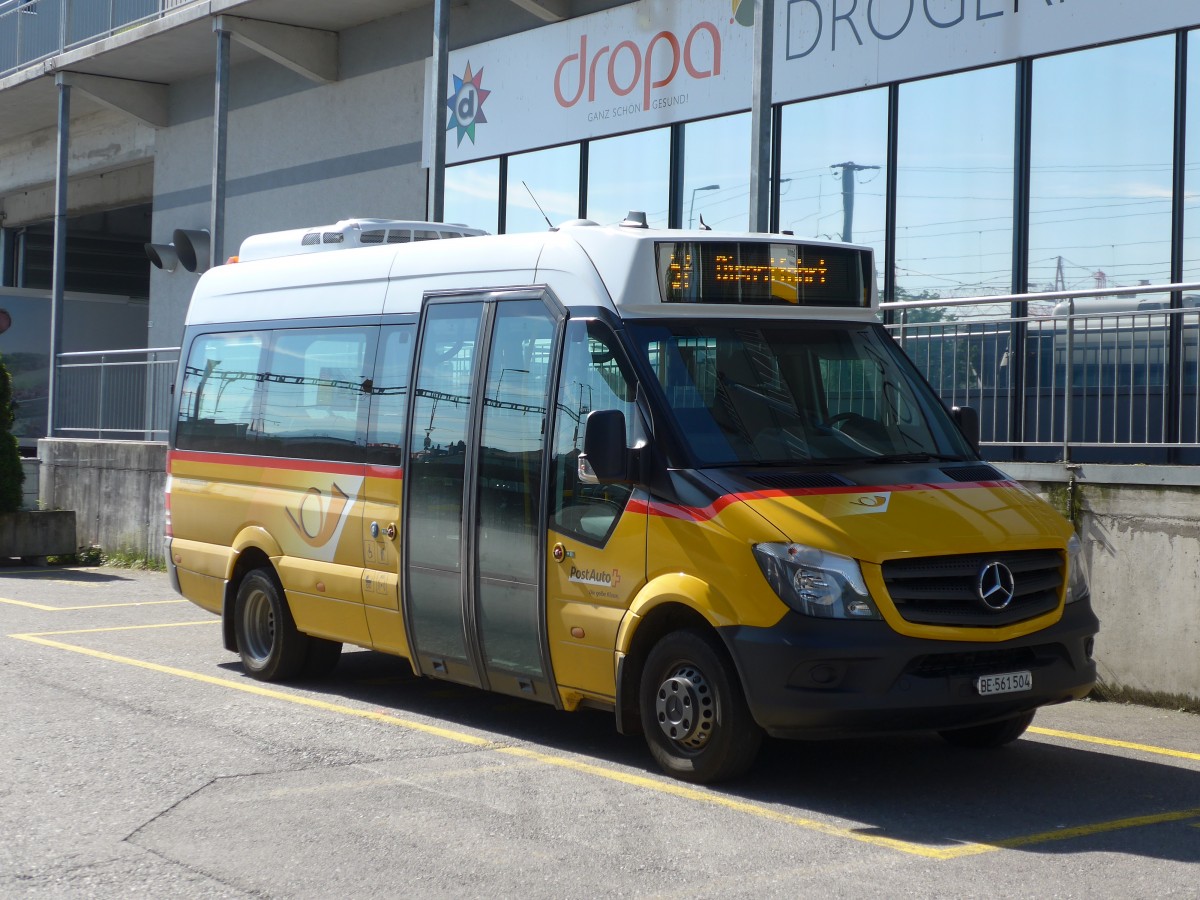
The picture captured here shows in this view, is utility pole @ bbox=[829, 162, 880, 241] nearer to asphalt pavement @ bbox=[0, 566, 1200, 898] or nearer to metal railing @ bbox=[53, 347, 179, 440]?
asphalt pavement @ bbox=[0, 566, 1200, 898]

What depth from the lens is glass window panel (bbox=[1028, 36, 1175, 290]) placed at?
12.2 m

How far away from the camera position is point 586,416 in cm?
722

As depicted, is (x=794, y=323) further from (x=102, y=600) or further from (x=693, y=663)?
(x=102, y=600)

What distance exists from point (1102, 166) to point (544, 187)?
7.55 metres

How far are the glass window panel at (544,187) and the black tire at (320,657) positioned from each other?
29.5 feet

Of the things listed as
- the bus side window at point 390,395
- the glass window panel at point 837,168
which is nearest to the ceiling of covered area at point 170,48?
the glass window panel at point 837,168

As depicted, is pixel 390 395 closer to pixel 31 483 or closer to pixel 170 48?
pixel 31 483

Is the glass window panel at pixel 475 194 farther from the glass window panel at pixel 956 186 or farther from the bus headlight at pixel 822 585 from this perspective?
the bus headlight at pixel 822 585

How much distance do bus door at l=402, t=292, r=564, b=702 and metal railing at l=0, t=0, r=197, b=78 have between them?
14.9 metres

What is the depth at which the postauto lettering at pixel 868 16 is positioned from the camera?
525 inches

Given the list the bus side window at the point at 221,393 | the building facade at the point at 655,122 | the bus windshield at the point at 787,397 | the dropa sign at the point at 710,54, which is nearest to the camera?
the bus windshield at the point at 787,397

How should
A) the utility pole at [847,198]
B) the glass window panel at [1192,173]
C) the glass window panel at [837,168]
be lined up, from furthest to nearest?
the utility pole at [847,198]
the glass window panel at [837,168]
the glass window panel at [1192,173]

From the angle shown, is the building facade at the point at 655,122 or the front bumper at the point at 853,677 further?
the building facade at the point at 655,122

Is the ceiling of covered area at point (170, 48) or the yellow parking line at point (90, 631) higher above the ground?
the ceiling of covered area at point (170, 48)
